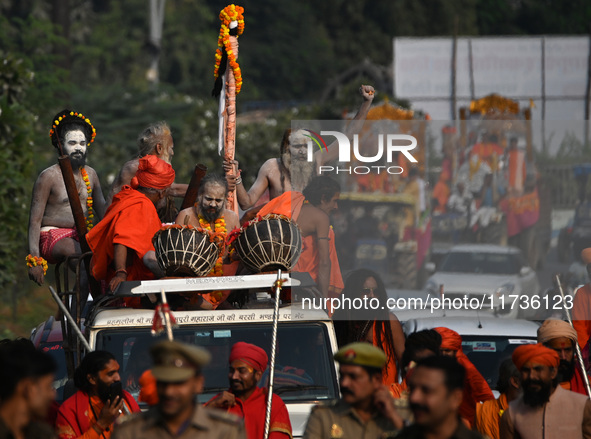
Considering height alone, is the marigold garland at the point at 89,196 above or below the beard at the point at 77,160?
below

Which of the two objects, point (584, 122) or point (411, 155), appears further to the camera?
point (584, 122)

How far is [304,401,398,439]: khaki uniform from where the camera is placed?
5.55m

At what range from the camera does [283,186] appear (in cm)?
960

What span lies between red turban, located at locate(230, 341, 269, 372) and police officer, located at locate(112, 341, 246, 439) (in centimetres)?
161

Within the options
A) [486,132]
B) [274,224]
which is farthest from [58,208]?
[486,132]

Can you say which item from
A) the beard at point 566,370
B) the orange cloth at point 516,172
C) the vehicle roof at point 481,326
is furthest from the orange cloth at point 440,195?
the beard at point 566,370

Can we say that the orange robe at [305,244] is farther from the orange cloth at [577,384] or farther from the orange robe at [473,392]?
the orange cloth at [577,384]

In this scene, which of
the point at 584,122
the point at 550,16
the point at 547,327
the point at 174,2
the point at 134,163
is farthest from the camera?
the point at 550,16

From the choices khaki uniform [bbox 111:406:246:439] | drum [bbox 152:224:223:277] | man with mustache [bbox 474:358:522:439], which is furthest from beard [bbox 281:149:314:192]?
khaki uniform [bbox 111:406:246:439]

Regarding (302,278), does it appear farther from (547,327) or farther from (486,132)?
(486,132)

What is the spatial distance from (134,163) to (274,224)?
146cm

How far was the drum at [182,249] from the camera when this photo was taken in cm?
797

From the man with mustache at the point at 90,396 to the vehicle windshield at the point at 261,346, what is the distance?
2.69ft

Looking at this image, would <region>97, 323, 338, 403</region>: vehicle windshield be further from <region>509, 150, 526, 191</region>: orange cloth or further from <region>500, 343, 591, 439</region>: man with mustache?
<region>509, 150, 526, 191</region>: orange cloth
